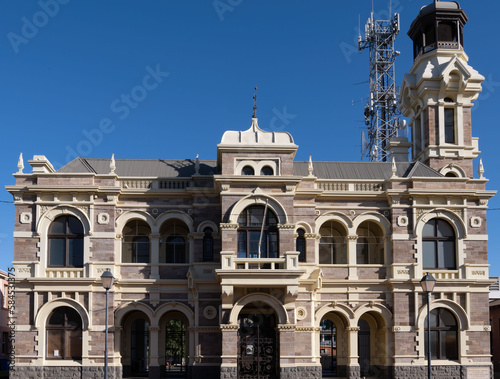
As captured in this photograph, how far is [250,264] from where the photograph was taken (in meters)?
33.4

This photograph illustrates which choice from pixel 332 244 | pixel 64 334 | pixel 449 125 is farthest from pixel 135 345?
pixel 449 125

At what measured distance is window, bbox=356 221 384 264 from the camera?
124ft

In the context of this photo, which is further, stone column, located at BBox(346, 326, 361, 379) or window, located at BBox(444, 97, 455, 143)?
window, located at BBox(444, 97, 455, 143)

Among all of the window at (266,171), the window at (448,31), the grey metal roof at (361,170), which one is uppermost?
the window at (448,31)

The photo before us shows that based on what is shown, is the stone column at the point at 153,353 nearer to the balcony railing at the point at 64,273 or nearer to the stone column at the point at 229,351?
the stone column at the point at 229,351

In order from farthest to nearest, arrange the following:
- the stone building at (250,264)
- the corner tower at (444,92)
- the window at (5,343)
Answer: the window at (5,343) → the corner tower at (444,92) → the stone building at (250,264)

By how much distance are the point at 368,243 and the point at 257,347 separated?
27.7 ft

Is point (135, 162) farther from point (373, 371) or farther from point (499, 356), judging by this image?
point (499, 356)

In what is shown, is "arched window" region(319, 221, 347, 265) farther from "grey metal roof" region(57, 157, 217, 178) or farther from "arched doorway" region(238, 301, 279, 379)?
"grey metal roof" region(57, 157, 217, 178)

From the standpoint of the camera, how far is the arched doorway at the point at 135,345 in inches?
1464

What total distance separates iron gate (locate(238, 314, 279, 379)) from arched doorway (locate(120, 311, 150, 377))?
19.1ft

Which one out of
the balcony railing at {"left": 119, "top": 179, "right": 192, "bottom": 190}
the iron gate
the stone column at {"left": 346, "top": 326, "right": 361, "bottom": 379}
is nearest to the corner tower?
the stone column at {"left": 346, "top": 326, "right": 361, "bottom": 379}

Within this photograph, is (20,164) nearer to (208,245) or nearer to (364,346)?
(208,245)

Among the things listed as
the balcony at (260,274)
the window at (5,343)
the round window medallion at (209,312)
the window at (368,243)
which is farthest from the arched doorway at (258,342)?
the window at (5,343)
